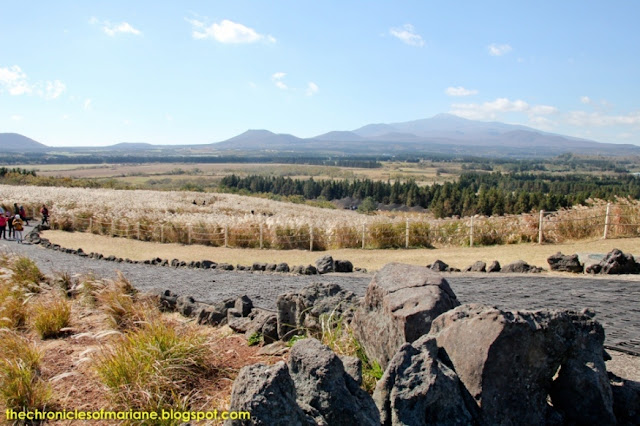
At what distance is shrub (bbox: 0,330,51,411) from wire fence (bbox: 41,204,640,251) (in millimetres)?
15109

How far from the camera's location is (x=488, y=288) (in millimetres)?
10250

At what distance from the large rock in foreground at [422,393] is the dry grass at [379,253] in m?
11.7

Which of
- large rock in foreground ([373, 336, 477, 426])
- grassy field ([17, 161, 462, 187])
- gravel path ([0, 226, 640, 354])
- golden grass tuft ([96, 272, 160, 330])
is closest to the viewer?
large rock in foreground ([373, 336, 477, 426])

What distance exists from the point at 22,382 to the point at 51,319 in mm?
2316

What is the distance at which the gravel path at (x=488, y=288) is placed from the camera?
776cm

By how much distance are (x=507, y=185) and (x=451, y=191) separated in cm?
4537

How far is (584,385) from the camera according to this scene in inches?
151

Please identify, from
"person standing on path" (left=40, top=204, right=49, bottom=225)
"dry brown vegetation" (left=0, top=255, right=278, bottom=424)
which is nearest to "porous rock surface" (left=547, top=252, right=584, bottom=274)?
"dry brown vegetation" (left=0, top=255, right=278, bottom=424)

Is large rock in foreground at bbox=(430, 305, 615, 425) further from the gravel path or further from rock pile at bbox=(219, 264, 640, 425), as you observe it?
the gravel path

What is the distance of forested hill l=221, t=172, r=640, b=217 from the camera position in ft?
154

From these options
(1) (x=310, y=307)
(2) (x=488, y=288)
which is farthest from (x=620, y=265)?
(1) (x=310, y=307)

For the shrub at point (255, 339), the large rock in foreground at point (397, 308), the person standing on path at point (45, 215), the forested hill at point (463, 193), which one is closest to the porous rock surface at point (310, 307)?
the shrub at point (255, 339)

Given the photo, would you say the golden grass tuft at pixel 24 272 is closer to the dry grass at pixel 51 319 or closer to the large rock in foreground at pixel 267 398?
the dry grass at pixel 51 319

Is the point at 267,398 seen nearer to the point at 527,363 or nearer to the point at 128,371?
the point at 527,363
